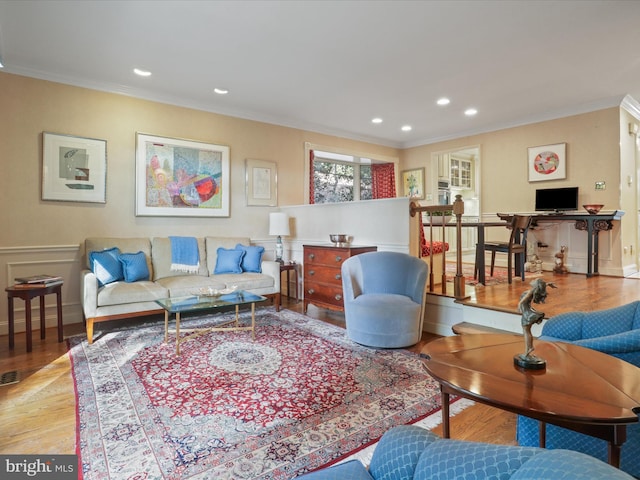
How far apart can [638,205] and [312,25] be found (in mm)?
6087

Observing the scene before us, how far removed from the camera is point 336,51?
11.5 ft

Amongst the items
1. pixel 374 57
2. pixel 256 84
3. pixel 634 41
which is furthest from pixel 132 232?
pixel 634 41

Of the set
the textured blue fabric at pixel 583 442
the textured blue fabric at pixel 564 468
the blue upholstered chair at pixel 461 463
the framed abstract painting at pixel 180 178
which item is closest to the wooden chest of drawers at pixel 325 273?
the framed abstract painting at pixel 180 178

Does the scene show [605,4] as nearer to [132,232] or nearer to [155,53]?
[155,53]

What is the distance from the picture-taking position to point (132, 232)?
14.6 ft

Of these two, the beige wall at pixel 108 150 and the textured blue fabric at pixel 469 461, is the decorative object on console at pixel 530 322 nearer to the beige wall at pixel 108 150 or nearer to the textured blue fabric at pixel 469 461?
the textured blue fabric at pixel 469 461

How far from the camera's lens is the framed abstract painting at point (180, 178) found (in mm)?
4488

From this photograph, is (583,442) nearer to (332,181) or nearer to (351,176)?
(332,181)

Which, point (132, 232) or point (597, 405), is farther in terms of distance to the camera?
point (132, 232)

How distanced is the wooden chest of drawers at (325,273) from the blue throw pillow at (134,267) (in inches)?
72.2

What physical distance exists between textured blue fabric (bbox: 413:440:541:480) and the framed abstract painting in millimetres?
4537

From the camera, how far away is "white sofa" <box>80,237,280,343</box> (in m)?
3.39

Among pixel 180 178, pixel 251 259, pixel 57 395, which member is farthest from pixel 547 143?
pixel 57 395

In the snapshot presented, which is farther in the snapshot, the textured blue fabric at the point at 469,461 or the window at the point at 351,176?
the window at the point at 351,176
